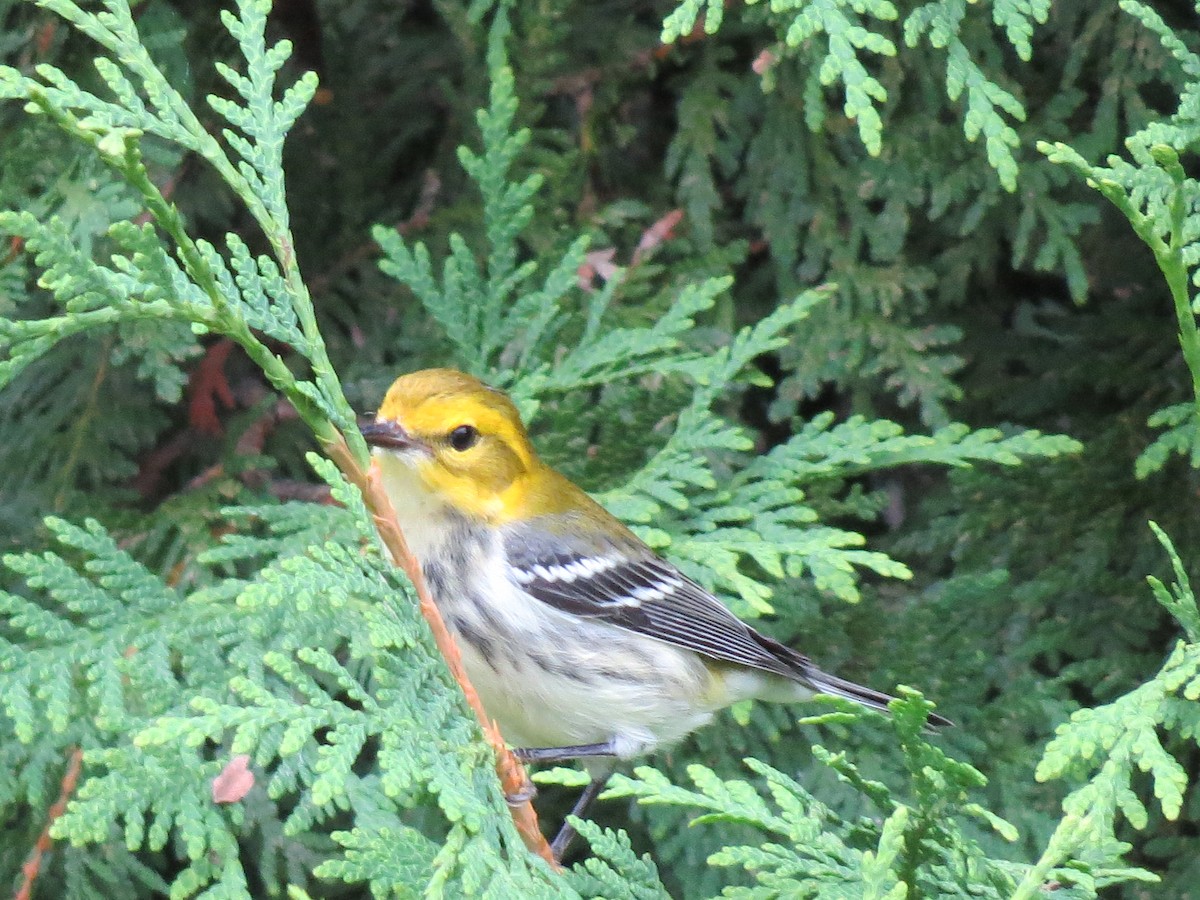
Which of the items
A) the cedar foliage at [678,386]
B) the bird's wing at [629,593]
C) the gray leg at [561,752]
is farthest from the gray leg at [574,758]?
the bird's wing at [629,593]

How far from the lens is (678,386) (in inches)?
110

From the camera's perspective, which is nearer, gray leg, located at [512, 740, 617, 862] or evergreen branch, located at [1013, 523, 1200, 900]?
evergreen branch, located at [1013, 523, 1200, 900]

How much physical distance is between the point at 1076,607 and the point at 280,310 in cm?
192

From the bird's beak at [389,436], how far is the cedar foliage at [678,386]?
24 centimetres

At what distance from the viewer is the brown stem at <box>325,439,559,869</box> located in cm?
152

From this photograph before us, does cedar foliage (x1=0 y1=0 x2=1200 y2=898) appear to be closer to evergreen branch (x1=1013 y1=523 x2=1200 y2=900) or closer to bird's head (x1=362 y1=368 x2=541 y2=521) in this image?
evergreen branch (x1=1013 y1=523 x2=1200 y2=900)

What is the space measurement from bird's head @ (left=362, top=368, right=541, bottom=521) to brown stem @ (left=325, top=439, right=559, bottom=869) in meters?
0.69

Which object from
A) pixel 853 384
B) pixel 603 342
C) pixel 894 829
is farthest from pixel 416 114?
pixel 894 829

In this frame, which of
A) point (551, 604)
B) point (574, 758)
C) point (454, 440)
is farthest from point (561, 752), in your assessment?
point (454, 440)

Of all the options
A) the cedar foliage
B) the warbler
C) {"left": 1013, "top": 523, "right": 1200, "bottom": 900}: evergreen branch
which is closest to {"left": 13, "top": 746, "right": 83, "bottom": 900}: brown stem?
the cedar foliage

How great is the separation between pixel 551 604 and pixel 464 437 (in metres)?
0.36

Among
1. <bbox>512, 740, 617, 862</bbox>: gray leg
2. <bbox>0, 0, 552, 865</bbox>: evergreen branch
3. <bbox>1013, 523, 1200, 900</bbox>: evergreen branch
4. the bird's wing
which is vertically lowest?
<bbox>512, 740, 617, 862</bbox>: gray leg

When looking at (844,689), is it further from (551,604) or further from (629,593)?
(551,604)

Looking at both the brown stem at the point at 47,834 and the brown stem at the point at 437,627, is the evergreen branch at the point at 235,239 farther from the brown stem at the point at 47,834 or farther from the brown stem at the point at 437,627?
the brown stem at the point at 47,834
